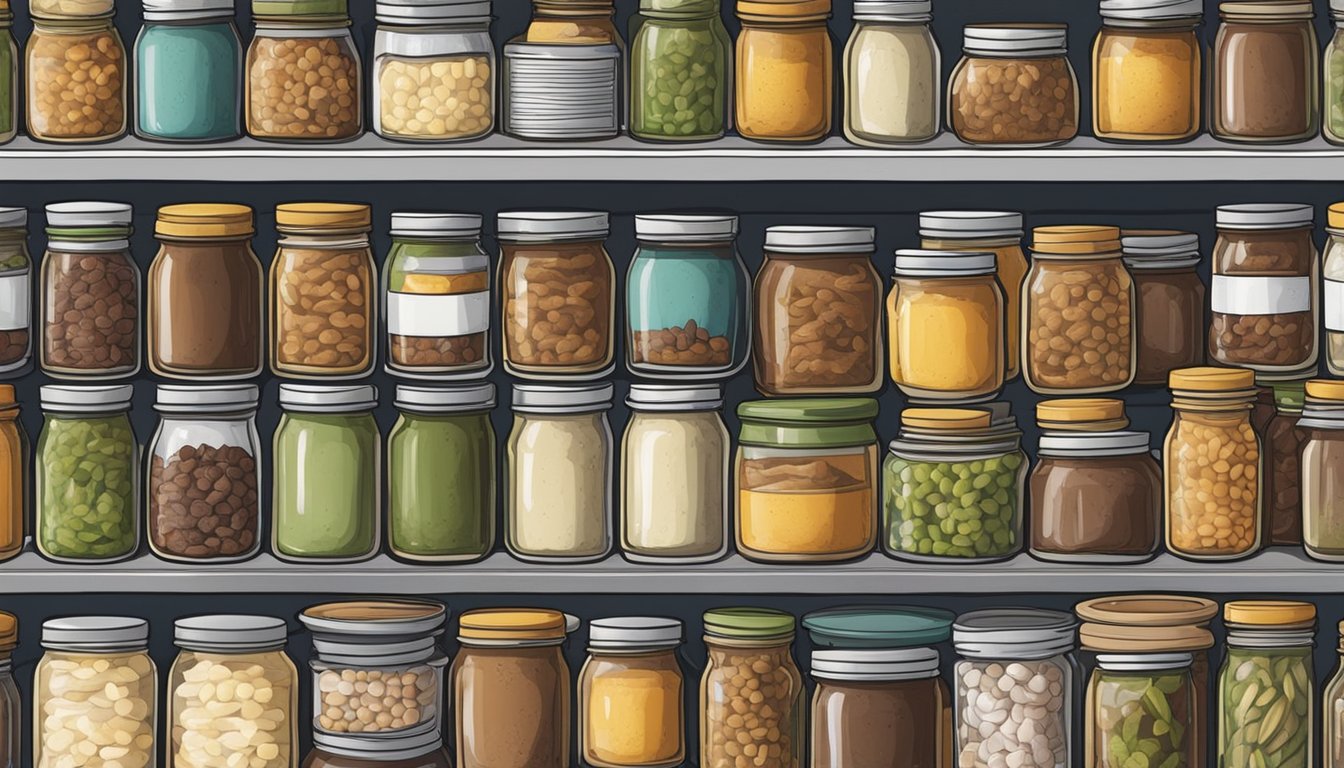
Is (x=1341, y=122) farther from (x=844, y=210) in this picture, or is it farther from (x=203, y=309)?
(x=203, y=309)

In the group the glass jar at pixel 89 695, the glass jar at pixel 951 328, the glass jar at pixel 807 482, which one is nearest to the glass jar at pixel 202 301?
the glass jar at pixel 89 695

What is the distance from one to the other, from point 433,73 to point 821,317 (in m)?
0.40

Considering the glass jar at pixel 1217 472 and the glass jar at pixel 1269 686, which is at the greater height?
the glass jar at pixel 1217 472

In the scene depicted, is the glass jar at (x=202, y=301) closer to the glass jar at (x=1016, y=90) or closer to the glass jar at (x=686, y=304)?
the glass jar at (x=686, y=304)

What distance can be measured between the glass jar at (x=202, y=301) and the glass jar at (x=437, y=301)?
0.13 metres

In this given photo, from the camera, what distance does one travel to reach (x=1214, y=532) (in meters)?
1.44

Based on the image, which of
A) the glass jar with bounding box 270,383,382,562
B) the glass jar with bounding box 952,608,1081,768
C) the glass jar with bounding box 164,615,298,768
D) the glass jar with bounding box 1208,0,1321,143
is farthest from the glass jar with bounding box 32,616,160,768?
the glass jar with bounding box 1208,0,1321,143

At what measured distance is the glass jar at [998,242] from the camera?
151 cm

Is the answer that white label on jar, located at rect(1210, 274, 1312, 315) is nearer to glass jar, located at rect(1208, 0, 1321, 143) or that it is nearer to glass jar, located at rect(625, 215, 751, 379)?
glass jar, located at rect(1208, 0, 1321, 143)

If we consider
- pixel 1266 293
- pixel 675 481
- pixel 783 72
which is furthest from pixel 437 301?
pixel 1266 293

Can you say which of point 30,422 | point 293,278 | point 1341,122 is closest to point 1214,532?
point 1341,122

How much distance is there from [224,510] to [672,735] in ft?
1.47

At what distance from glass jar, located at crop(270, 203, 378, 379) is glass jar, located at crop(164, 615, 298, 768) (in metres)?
0.24

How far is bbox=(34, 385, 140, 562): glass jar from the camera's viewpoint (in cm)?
146
